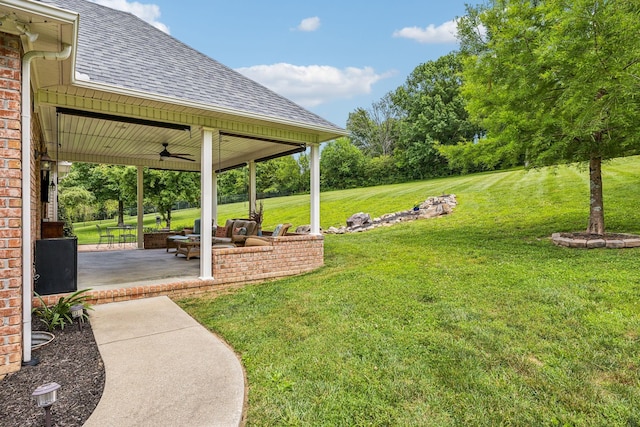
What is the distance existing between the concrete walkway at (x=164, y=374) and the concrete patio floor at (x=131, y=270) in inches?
52.0

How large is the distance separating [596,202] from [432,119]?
2838cm

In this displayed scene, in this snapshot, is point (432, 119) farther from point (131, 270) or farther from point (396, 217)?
point (131, 270)

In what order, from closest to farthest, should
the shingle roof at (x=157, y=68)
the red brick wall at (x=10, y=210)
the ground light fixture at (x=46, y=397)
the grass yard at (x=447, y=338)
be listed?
the ground light fixture at (x=46, y=397), the grass yard at (x=447, y=338), the red brick wall at (x=10, y=210), the shingle roof at (x=157, y=68)

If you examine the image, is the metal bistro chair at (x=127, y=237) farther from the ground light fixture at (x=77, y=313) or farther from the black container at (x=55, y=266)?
the ground light fixture at (x=77, y=313)

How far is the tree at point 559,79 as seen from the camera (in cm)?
536

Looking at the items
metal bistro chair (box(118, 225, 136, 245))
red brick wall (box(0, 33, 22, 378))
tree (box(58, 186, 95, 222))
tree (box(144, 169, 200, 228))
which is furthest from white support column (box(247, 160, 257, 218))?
tree (box(58, 186, 95, 222))

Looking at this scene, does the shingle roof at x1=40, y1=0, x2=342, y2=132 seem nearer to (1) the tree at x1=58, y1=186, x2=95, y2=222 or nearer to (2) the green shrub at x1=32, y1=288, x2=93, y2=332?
(2) the green shrub at x1=32, y1=288, x2=93, y2=332

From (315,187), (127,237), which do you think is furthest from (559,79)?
(127,237)

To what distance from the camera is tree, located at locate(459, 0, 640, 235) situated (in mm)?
5363

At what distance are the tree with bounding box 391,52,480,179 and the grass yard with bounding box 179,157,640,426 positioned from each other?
26.2 meters

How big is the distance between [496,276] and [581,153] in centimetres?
413

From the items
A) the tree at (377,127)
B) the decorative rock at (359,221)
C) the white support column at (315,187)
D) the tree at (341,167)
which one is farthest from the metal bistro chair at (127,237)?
the tree at (377,127)

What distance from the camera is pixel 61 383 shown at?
277 cm

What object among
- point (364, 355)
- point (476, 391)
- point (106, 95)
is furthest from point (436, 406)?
point (106, 95)
